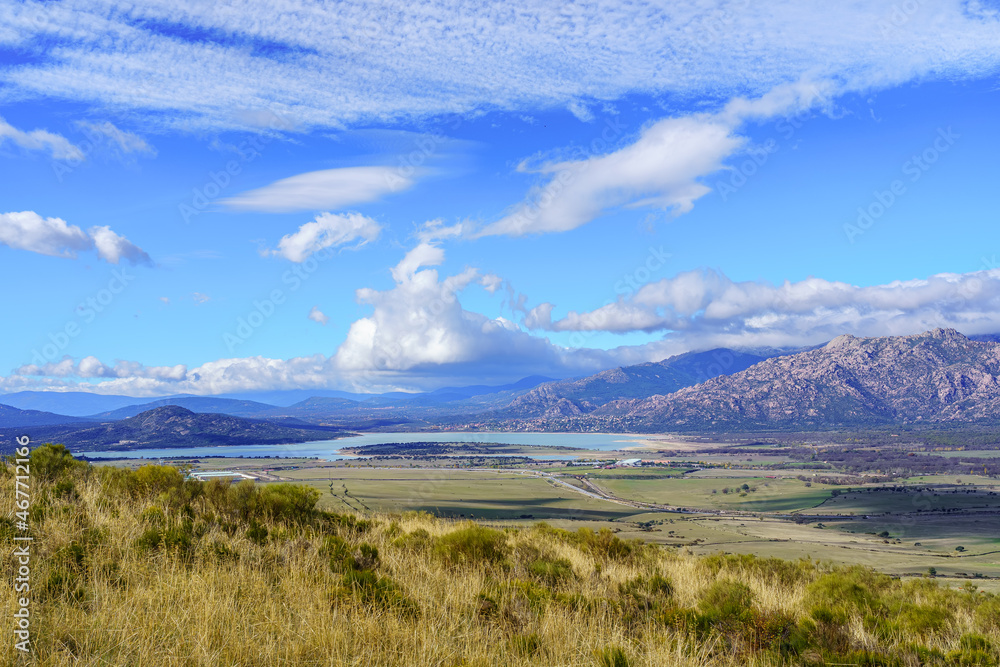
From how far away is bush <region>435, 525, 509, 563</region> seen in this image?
32.8 feet

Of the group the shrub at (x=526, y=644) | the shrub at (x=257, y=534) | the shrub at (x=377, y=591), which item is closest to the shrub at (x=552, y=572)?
the shrub at (x=377, y=591)

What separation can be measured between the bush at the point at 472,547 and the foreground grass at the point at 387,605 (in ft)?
0.11

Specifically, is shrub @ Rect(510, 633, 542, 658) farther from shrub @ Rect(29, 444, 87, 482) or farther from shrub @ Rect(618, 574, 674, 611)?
shrub @ Rect(29, 444, 87, 482)

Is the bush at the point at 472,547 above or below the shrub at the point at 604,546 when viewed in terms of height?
above

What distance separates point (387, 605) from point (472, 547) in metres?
4.07

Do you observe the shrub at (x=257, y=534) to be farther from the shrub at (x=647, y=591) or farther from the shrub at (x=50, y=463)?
the shrub at (x=50, y=463)

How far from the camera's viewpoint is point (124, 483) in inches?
508

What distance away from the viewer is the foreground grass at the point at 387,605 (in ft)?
15.8

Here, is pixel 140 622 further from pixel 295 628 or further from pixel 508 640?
pixel 508 640

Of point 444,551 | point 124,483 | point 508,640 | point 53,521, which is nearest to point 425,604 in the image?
point 508,640

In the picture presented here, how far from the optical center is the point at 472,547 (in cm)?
1035

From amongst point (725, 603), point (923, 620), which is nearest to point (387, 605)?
point (725, 603)

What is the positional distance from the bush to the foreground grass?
0.11 feet

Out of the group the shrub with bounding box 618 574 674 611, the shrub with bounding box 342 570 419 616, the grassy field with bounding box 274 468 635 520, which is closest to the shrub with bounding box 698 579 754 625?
the shrub with bounding box 618 574 674 611
